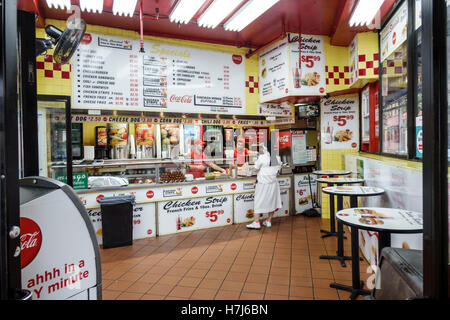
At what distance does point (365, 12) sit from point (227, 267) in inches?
153

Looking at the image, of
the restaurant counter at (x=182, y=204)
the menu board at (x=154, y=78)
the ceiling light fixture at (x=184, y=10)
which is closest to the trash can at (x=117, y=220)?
the restaurant counter at (x=182, y=204)

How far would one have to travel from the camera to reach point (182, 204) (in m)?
5.57

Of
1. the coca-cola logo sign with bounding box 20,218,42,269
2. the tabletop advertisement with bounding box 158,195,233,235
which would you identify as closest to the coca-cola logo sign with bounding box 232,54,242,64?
the tabletop advertisement with bounding box 158,195,233,235

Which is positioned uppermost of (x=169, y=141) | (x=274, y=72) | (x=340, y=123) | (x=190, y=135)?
(x=274, y=72)

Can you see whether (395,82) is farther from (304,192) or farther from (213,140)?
(213,140)

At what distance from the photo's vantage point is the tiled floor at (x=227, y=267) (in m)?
3.19

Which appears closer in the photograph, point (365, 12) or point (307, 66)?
point (365, 12)

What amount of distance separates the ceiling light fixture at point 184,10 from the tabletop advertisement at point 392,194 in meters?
3.16

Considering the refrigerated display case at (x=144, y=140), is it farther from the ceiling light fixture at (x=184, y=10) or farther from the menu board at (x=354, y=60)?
the menu board at (x=354, y=60)

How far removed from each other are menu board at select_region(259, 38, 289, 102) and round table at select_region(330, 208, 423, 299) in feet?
11.1

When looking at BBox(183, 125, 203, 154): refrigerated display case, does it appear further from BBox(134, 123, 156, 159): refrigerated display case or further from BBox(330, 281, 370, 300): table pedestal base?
BBox(330, 281, 370, 300): table pedestal base

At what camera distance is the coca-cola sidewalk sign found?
1.17 metres

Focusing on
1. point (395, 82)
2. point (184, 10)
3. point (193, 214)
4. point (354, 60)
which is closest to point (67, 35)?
point (184, 10)

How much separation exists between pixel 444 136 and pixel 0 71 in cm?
119
